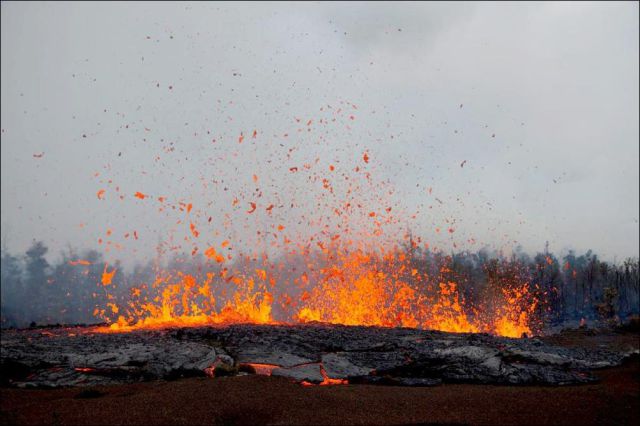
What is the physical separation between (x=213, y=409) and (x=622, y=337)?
70.9ft

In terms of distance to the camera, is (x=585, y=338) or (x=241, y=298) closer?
(x=241, y=298)

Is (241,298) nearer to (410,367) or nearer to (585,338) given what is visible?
(410,367)

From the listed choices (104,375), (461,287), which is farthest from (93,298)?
(104,375)

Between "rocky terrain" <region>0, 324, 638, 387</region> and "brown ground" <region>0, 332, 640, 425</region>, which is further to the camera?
"rocky terrain" <region>0, 324, 638, 387</region>

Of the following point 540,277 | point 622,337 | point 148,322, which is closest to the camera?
point 148,322

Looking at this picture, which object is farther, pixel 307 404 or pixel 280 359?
pixel 280 359

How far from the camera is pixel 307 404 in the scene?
862 cm

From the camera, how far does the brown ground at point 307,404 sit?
26.2 ft

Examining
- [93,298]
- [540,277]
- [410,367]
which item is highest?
[410,367]

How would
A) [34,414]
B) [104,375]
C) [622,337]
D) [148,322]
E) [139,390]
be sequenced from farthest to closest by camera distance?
[622,337] < [148,322] < [104,375] < [139,390] < [34,414]

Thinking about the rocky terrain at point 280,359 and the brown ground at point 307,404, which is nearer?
the brown ground at point 307,404

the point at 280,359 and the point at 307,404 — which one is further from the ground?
the point at 307,404

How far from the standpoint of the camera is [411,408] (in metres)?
8.68

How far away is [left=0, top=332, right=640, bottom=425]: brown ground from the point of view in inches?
314
